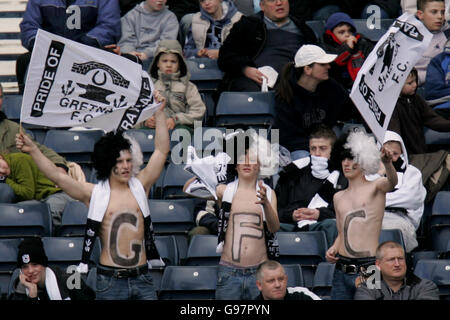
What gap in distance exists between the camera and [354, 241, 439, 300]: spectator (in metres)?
7.78

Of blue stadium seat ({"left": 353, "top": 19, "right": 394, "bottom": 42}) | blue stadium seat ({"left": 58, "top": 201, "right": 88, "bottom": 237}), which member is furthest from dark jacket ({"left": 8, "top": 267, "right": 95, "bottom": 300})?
blue stadium seat ({"left": 353, "top": 19, "right": 394, "bottom": 42})

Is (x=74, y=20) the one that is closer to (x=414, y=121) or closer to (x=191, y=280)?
(x=414, y=121)

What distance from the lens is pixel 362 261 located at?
26.8 feet

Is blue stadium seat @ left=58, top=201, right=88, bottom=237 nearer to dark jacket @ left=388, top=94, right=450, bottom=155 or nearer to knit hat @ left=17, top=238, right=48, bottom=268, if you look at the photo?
knit hat @ left=17, top=238, right=48, bottom=268

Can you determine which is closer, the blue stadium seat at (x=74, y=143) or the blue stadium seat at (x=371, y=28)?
the blue stadium seat at (x=74, y=143)

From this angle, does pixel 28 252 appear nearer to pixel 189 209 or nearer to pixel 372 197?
pixel 189 209

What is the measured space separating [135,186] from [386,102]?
1785mm

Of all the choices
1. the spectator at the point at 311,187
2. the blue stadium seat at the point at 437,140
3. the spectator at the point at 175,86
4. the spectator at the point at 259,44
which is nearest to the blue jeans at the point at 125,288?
the spectator at the point at 311,187

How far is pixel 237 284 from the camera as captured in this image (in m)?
8.20

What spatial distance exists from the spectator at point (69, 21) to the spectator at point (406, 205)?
10.4ft

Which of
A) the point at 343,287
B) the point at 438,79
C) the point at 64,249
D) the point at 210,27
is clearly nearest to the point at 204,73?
the point at 210,27

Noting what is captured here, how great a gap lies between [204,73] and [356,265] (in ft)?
11.7

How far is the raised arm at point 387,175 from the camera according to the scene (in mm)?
7867

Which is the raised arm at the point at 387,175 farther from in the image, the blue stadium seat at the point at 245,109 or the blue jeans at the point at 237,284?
the blue stadium seat at the point at 245,109
